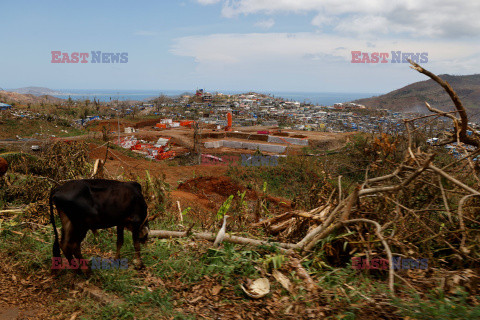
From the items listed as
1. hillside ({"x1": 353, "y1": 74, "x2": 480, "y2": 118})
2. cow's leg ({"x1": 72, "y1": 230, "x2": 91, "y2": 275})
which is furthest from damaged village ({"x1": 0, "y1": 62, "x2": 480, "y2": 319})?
hillside ({"x1": 353, "y1": 74, "x2": 480, "y2": 118})

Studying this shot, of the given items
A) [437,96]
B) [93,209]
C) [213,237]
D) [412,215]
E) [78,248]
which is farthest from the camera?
[437,96]

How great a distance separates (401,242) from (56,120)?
3550cm

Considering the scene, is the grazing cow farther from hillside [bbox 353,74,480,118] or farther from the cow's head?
hillside [bbox 353,74,480,118]

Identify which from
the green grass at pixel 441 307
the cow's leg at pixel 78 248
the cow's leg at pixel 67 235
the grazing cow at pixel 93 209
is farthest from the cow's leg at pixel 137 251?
the green grass at pixel 441 307

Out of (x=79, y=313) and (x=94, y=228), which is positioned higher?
(x=94, y=228)

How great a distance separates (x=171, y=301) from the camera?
A: 122 inches

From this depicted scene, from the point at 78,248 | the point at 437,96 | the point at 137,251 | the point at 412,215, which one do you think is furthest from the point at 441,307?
the point at 437,96

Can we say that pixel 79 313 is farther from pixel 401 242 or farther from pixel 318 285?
pixel 401 242

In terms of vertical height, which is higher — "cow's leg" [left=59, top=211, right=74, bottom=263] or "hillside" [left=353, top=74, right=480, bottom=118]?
"hillside" [left=353, top=74, right=480, bottom=118]

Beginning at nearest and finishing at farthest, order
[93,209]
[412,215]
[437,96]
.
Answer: [93,209], [412,215], [437,96]

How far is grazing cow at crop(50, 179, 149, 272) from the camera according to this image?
10.7 ft

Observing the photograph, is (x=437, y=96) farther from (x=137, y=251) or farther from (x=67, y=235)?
(x=67, y=235)

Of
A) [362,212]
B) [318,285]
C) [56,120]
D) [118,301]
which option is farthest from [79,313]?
[56,120]

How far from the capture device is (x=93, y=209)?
3289mm
